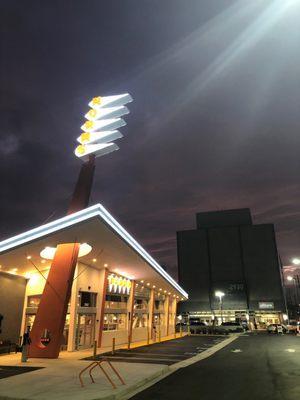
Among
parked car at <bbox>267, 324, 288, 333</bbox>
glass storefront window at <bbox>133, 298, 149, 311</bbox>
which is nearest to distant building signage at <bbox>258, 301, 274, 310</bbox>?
parked car at <bbox>267, 324, 288, 333</bbox>

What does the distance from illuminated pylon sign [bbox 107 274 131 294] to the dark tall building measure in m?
56.8

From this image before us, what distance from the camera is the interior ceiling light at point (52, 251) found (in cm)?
2284

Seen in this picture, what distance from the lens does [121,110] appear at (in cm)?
3166

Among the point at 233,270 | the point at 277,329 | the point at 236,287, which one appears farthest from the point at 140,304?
the point at 233,270

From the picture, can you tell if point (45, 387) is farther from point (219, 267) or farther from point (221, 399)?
point (219, 267)

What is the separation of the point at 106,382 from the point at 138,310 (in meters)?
28.1

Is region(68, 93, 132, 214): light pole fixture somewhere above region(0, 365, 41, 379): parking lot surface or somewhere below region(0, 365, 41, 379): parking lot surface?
above

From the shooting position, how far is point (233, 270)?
9688 centimetres

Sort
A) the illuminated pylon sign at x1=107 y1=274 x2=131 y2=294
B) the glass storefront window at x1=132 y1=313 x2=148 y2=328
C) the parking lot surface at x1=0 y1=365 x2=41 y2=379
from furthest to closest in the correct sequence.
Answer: the glass storefront window at x1=132 y1=313 x2=148 y2=328
the illuminated pylon sign at x1=107 y1=274 x2=131 y2=294
the parking lot surface at x1=0 y1=365 x2=41 y2=379

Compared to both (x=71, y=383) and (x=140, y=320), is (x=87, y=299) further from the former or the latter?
(x=71, y=383)

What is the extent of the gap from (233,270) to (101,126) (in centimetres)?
7684

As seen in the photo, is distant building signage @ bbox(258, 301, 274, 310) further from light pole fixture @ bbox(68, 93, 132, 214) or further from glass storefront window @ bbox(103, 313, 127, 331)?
light pole fixture @ bbox(68, 93, 132, 214)

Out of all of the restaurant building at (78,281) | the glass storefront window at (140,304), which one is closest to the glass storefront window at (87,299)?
the restaurant building at (78,281)

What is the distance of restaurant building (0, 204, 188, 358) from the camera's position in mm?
20234
